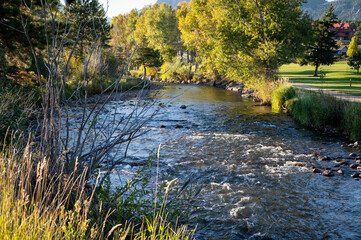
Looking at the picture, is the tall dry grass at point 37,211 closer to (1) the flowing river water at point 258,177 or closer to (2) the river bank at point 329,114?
(1) the flowing river water at point 258,177

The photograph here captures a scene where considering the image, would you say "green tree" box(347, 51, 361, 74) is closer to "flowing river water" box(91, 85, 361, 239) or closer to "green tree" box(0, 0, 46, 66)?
"flowing river water" box(91, 85, 361, 239)

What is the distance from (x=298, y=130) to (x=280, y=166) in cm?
477

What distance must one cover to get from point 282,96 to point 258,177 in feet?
35.8

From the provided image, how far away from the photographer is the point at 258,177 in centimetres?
736

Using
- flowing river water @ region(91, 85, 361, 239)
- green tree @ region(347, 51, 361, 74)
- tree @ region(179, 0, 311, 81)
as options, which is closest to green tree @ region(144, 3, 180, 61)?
green tree @ region(347, 51, 361, 74)

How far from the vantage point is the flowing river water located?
17.1 ft

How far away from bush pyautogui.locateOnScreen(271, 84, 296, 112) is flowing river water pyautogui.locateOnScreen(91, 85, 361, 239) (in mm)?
3276

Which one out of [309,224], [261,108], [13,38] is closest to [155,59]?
[261,108]

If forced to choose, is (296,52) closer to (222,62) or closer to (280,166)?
(222,62)

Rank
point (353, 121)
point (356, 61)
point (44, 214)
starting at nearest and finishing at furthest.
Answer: point (44, 214) < point (353, 121) < point (356, 61)

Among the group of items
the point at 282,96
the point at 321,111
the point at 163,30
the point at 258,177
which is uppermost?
the point at 163,30

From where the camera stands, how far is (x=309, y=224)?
5309mm

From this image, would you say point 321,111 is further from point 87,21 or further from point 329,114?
point 87,21

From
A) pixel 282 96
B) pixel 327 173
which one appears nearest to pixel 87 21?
pixel 327 173
